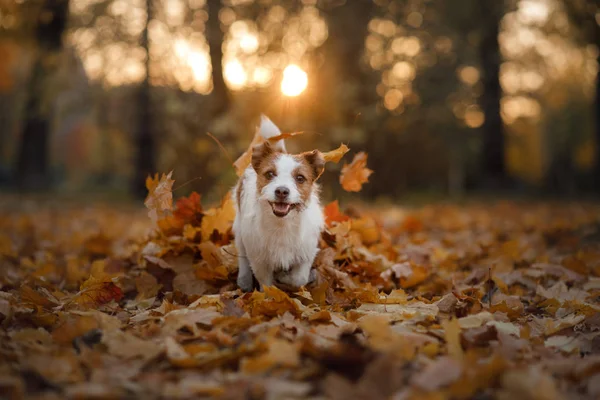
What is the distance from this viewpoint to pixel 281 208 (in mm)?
3221

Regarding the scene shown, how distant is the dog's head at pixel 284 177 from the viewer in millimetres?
3203

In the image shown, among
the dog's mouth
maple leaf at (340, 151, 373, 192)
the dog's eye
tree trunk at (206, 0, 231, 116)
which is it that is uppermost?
tree trunk at (206, 0, 231, 116)

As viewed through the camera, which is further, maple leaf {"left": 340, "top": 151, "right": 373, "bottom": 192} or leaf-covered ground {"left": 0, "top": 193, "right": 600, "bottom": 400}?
maple leaf {"left": 340, "top": 151, "right": 373, "bottom": 192}

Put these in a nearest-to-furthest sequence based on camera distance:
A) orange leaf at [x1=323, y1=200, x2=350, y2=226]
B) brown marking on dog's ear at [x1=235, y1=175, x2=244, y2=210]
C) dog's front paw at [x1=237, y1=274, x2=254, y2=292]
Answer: dog's front paw at [x1=237, y1=274, x2=254, y2=292] < brown marking on dog's ear at [x1=235, y1=175, x2=244, y2=210] < orange leaf at [x1=323, y1=200, x2=350, y2=226]

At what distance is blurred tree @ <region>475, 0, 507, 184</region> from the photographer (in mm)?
17125

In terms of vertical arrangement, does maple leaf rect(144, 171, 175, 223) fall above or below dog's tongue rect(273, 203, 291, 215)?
above

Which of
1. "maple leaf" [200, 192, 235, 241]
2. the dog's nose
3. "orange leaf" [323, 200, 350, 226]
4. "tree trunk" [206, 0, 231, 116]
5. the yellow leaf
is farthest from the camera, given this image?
"tree trunk" [206, 0, 231, 116]

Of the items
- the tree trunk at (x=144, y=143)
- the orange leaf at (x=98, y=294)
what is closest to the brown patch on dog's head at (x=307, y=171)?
the orange leaf at (x=98, y=294)

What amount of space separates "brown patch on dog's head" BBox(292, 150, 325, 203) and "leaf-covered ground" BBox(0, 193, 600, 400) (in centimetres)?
60

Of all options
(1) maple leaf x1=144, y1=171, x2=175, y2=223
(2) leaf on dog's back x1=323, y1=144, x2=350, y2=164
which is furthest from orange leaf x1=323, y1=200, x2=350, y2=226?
(1) maple leaf x1=144, y1=171, x2=175, y2=223

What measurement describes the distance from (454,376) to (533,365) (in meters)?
0.48

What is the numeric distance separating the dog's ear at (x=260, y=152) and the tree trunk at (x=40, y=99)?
854 centimetres

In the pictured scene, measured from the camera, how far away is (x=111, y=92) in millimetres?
15758

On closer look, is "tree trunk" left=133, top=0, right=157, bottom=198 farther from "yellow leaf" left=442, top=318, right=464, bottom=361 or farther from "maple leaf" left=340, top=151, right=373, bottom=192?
"yellow leaf" left=442, top=318, right=464, bottom=361
